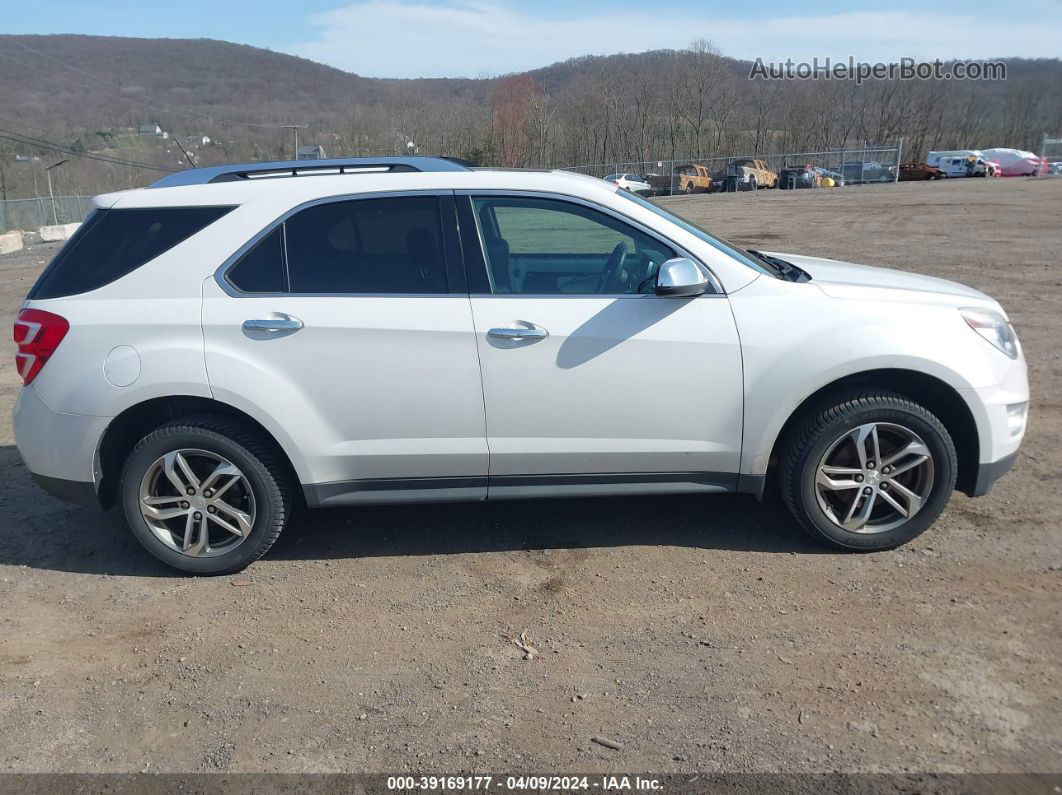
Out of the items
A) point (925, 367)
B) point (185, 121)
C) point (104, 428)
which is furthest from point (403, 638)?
point (185, 121)

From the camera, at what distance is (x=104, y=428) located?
402cm

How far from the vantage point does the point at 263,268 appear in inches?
159

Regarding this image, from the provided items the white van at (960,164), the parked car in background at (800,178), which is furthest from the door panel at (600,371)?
the white van at (960,164)

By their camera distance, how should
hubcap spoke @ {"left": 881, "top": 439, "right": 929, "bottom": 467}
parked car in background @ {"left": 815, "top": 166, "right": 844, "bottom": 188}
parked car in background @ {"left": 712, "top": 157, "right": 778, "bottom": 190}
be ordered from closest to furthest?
1. hubcap spoke @ {"left": 881, "top": 439, "right": 929, "bottom": 467}
2. parked car in background @ {"left": 815, "top": 166, "right": 844, "bottom": 188}
3. parked car in background @ {"left": 712, "top": 157, "right": 778, "bottom": 190}

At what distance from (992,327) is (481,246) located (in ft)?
8.54

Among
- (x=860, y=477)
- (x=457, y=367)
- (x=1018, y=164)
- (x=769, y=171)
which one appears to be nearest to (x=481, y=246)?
(x=457, y=367)

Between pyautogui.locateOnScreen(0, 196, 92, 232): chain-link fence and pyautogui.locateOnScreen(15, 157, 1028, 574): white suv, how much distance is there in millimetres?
28799

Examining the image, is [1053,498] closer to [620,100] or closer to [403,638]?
[403,638]

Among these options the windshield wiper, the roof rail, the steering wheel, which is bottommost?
the windshield wiper

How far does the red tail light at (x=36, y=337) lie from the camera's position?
399 cm

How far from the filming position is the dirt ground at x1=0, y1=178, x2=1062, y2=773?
9.58 ft

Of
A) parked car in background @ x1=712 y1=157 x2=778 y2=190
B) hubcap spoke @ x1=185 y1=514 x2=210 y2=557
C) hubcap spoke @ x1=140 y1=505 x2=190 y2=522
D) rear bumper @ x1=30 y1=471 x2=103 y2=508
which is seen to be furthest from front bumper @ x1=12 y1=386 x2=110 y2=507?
parked car in background @ x1=712 y1=157 x2=778 y2=190

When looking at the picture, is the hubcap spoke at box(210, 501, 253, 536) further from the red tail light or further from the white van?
the white van

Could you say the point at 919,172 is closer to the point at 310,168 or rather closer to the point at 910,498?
Result: the point at 910,498
